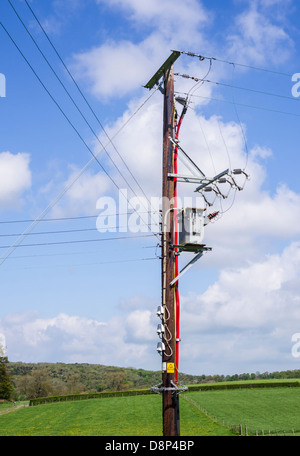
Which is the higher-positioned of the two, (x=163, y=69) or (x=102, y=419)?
(x=163, y=69)

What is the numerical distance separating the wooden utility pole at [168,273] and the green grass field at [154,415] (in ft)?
108

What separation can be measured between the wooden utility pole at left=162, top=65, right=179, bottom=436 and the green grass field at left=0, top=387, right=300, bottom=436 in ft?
108

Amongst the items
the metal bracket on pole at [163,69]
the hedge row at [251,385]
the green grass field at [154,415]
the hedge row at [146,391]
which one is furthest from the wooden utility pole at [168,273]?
the hedge row at [251,385]

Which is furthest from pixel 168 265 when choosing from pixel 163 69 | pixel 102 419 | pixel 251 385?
pixel 251 385

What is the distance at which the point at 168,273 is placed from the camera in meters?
16.2

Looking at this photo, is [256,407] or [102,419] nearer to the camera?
[102,419]

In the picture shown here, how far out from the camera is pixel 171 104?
1778 cm

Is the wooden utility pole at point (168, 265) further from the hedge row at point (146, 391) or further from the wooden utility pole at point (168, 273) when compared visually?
the hedge row at point (146, 391)

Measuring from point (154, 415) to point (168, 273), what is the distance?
50.9 metres

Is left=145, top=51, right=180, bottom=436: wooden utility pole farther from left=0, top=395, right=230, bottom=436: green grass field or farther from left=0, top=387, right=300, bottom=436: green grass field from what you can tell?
left=0, top=395, right=230, bottom=436: green grass field

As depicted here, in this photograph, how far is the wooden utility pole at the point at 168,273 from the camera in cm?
1541

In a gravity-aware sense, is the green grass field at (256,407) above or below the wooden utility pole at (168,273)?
below

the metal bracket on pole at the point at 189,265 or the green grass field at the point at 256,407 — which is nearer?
the metal bracket on pole at the point at 189,265

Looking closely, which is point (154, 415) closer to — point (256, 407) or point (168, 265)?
point (256, 407)
